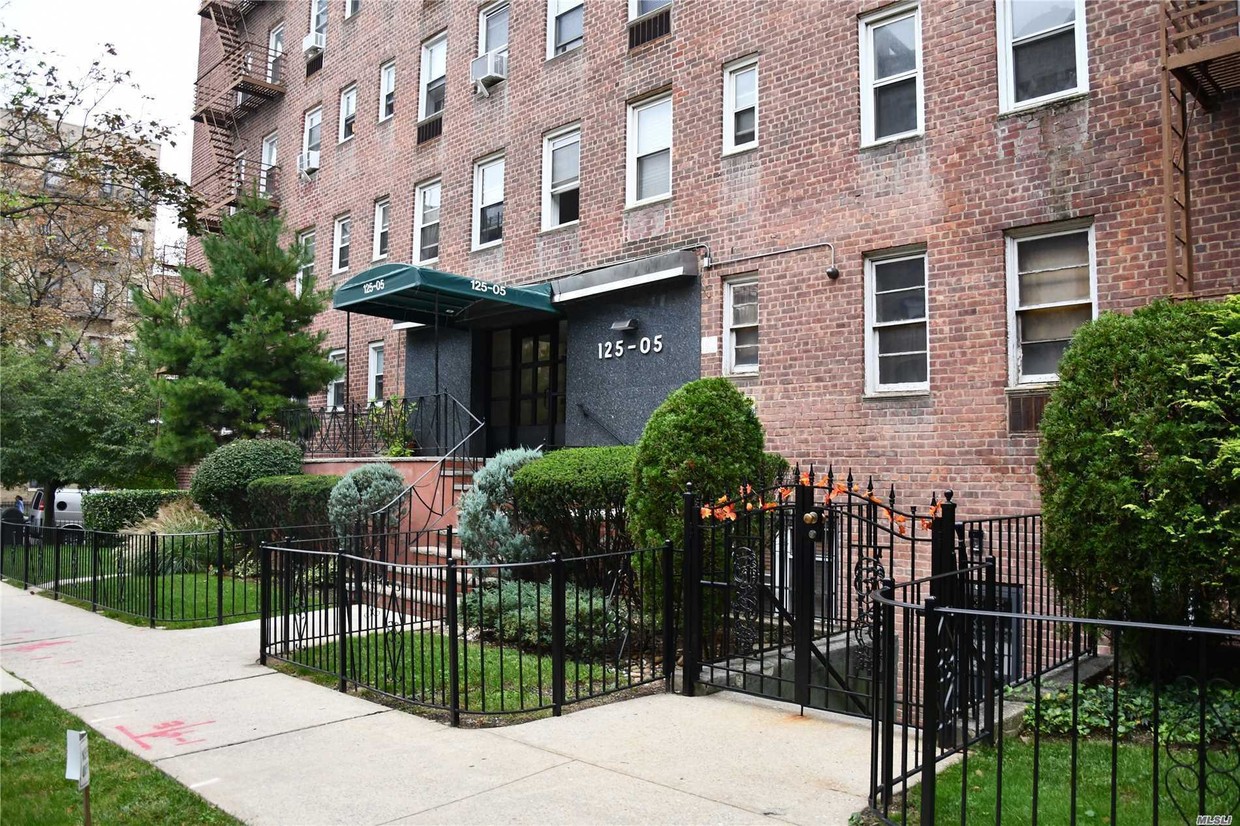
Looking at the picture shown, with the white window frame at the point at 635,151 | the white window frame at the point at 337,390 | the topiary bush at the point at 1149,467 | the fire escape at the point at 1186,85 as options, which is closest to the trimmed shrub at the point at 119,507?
the white window frame at the point at 337,390

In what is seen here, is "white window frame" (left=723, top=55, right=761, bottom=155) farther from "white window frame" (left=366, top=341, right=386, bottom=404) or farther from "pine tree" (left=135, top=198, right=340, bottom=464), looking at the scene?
"white window frame" (left=366, top=341, right=386, bottom=404)

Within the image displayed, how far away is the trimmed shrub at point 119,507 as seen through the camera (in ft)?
66.1

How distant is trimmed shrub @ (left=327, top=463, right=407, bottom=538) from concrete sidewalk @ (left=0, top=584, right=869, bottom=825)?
518cm

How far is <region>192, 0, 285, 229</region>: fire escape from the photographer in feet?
80.7

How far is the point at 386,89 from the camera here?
20.9 m

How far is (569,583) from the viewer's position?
34.5ft

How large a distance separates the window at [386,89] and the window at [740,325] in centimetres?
1100

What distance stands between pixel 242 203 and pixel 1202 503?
19850 mm

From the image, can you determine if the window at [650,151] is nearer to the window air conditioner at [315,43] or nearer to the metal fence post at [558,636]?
the metal fence post at [558,636]

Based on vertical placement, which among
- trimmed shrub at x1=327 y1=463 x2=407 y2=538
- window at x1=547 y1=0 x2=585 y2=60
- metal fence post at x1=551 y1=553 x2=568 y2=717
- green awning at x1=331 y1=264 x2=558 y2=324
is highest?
window at x1=547 y1=0 x2=585 y2=60

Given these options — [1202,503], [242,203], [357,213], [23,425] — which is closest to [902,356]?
[1202,503]

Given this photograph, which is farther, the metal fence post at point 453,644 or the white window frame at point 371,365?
the white window frame at point 371,365

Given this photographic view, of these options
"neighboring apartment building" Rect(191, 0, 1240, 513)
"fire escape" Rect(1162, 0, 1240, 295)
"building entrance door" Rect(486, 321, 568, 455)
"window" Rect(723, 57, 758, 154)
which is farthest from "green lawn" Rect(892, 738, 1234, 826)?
"building entrance door" Rect(486, 321, 568, 455)

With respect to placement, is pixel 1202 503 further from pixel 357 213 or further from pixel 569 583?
pixel 357 213
